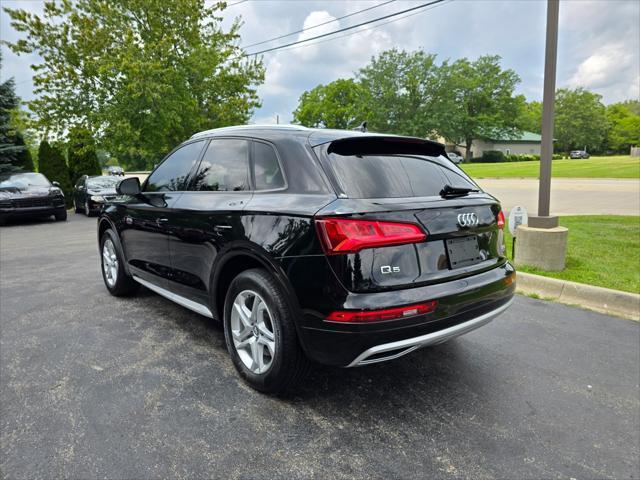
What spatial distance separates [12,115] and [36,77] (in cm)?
196

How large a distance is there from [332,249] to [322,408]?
3.58 ft

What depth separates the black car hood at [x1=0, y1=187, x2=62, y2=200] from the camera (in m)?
13.0

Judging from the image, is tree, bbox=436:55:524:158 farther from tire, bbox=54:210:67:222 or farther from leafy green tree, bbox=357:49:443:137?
tire, bbox=54:210:67:222

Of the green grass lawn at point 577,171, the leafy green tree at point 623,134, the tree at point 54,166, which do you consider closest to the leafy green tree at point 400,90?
the green grass lawn at point 577,171

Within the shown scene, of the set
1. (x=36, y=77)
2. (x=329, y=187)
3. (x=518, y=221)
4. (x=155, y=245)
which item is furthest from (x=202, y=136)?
(x=36, y=77)

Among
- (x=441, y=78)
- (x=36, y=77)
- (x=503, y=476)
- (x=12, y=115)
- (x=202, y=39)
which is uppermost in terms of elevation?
(x=441, y=78)

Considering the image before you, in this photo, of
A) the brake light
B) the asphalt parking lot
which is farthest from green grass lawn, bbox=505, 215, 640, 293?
the brake light

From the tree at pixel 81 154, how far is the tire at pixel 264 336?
1860cm

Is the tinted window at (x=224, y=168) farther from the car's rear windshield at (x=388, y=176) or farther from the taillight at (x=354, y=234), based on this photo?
the taillight at (x=354, y=234)

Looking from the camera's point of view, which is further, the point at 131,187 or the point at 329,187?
the point at 131,187

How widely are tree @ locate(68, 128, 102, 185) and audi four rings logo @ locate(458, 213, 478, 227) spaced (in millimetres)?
19415

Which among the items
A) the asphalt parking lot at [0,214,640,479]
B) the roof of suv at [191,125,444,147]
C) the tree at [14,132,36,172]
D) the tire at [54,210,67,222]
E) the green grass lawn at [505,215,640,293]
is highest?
the tree at [14,132,36,172]

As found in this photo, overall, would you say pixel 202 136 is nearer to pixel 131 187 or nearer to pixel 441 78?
pixel 131 187

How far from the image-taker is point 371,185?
262 centimetres
